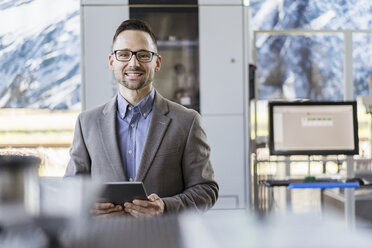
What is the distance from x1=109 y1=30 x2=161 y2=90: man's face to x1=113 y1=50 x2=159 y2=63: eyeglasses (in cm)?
1

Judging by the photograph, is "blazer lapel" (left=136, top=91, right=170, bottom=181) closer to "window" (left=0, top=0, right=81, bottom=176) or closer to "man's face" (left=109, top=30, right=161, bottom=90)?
"man's face" (left=109, top=30, right=161, bottom=90)

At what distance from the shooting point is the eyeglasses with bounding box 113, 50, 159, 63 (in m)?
1.70

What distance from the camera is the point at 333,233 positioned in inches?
16.7

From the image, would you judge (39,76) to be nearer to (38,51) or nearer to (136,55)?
(38,51)

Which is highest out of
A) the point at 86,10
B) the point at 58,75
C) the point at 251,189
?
the point at 86,10

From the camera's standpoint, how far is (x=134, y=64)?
1.68 m

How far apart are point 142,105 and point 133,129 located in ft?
0.31

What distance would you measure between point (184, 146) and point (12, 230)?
1.33 metres

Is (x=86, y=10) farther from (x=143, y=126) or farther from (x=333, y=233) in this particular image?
(x=333, y=233)

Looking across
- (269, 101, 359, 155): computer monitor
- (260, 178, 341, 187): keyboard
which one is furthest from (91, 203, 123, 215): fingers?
(269, 101, 359, 155): computer monitor

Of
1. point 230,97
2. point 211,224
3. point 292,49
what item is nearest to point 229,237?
point 211,224

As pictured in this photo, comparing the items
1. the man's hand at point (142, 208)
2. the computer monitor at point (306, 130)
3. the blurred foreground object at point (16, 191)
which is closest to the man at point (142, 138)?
the man's hand at point (142, 208)

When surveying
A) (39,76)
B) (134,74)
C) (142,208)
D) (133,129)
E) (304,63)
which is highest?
(304,63)

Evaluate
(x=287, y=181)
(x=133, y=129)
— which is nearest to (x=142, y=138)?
(x=133, y=129)
